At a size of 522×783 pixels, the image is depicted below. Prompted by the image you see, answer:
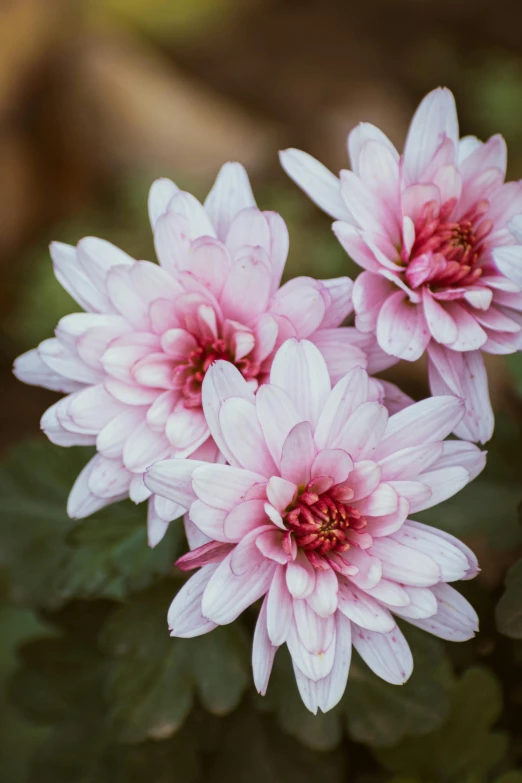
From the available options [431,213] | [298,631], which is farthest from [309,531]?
[431,213]

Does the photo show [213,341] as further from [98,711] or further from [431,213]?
[98,711]

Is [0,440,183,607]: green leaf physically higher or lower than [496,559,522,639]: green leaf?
lower

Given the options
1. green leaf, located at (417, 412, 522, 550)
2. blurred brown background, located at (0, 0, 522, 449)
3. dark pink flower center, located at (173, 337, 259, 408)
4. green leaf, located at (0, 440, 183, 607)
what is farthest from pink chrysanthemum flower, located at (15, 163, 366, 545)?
blurred brown background, located at (0, 0, 522, 449)

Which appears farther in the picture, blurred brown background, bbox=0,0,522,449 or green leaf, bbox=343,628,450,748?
blurred brown background, bbox=0,0,522,449

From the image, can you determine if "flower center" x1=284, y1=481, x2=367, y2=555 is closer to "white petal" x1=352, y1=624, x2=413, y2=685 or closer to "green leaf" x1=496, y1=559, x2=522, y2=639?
"white petal" x1=352, y1=624, x2=413, y2=685

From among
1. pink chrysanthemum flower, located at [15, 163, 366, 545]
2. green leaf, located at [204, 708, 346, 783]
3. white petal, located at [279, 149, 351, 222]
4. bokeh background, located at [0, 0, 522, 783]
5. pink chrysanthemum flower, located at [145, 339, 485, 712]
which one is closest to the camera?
pink chrysanthemum flower, located at [145, 339, 485, 712]

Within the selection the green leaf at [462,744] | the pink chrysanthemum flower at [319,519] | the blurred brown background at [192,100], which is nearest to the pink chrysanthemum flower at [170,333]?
the pink chrysanthemum flower at [319,519]
